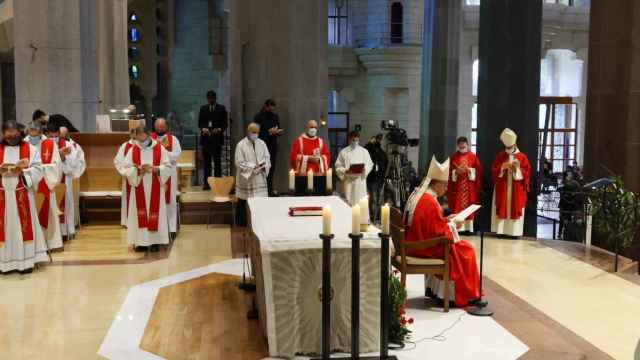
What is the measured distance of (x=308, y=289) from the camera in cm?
667

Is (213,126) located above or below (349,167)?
above

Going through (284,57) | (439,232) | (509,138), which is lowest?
(439,232)

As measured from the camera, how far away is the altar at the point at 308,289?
6.55 metres

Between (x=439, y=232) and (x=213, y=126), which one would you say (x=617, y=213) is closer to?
(x=439, y=232)

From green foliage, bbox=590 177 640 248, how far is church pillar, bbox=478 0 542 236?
3786 mm

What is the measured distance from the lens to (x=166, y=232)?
11.5 metres

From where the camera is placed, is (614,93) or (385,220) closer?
(385,220)

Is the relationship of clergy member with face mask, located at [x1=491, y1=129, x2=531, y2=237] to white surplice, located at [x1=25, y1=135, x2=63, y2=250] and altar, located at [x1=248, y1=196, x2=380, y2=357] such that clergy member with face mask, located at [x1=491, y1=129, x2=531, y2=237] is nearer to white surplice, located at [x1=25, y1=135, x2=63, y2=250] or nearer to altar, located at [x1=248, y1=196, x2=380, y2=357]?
altar, located at [x1=248, y1=196, x2=380, y2=357]

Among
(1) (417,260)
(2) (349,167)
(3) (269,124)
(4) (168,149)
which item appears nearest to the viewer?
(1) (417,260)

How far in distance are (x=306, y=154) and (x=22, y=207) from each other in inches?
191

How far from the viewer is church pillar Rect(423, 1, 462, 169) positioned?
909 inches

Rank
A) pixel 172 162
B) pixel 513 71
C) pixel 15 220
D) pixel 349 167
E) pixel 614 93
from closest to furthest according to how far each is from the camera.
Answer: pixel 15 220 < pixel 172 162 < pixel 349 167 < pixel 614 93 < pixel 513 71

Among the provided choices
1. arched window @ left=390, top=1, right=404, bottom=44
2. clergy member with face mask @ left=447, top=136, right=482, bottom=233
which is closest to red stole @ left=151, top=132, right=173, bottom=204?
clergy member with face mask @ left=447, top=136, right=482, bottom=233

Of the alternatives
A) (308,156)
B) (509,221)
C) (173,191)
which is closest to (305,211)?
(173,191)
